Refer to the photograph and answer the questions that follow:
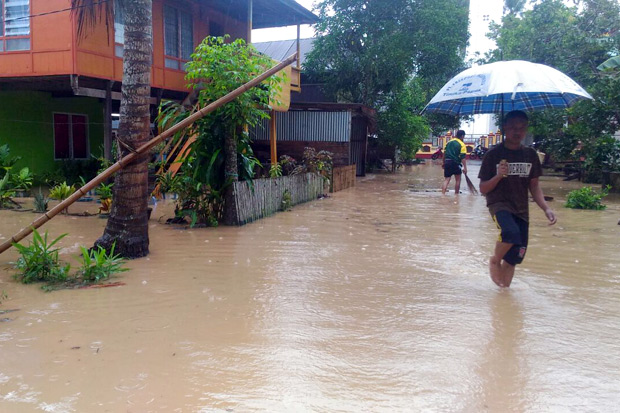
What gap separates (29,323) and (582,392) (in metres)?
4.19

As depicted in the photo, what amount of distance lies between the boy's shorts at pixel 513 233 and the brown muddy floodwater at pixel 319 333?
0.45m

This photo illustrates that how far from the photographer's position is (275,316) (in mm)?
4637

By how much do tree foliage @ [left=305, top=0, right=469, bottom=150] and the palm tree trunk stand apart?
51.3ft

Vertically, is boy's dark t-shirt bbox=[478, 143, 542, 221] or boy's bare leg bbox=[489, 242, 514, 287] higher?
boy's dark t-shirt bbox=[478, 143, 542, 221]

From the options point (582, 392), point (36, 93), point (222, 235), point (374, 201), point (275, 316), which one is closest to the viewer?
point (582, 392)

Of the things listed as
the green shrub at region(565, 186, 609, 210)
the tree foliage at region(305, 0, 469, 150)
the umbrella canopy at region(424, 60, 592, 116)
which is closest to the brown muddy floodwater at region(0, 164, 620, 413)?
the umbrella canopy at region(424, 60, 592, 116)

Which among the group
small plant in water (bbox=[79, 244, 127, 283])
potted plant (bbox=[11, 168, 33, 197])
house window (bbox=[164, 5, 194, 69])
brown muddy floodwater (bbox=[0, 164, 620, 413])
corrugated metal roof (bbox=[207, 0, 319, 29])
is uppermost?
corrugated metal roof (bbox=[207, 0, 319, 29])

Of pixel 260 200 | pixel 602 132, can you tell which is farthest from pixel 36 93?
pixel 602 132

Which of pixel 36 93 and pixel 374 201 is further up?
pixel 36 93

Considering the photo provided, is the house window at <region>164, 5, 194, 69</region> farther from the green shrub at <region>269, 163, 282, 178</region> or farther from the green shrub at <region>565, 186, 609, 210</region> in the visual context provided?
the green shrub at <region>565, 186, 609, 210</region>

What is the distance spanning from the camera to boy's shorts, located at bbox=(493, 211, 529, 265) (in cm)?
502

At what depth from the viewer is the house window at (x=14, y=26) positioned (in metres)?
12.2

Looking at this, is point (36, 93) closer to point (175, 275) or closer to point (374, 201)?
point (374, 201)

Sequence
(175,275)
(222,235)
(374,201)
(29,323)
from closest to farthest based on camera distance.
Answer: (29,323) < (175,275) < (222,235) < (374,201)
